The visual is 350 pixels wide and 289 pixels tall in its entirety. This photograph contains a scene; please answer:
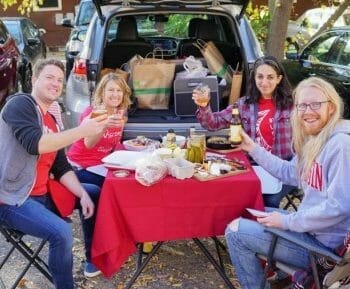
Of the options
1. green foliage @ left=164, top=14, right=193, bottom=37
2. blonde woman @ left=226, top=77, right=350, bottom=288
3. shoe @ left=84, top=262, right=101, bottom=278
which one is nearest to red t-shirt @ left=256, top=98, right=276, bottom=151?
blonde woman @ left=226, top=77, right=350, bottom=288

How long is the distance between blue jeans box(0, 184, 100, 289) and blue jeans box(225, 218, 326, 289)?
0.84 metres

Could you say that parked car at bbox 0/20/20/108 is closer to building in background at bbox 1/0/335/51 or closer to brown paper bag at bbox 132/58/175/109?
brown paper bag at bbox 132/58/175/109

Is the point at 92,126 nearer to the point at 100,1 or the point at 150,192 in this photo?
the point at 150,192

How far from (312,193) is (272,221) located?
236 mm

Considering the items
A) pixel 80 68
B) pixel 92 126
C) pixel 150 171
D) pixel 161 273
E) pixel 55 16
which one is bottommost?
pixel 161 273

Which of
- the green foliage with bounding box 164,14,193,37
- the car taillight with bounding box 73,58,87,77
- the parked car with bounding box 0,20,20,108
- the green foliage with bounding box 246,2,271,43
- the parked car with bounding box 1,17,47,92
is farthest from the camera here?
the green foliage with bounding box 246,2,271,43

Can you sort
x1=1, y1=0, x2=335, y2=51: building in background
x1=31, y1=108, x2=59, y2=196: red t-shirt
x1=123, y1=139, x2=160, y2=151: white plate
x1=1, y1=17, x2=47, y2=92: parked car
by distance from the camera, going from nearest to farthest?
x1=31, y1=108, x2=59, y2=196: red t-shirt < x1=123, y1=139, x2=160, y2=151: white plate < x1=1, y1=17, x2=47, y2=92: parked car < x1=1, y1=0, x2=335, y2=51: building in background

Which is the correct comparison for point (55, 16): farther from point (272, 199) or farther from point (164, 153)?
point (164, 153)

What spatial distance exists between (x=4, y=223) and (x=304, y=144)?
5.27 feet

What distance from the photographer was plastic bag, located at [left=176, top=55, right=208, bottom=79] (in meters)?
4.46

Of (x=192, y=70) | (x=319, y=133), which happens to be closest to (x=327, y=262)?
(x=319, y=133)

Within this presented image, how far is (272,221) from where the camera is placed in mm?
2564

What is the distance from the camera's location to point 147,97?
452 cm

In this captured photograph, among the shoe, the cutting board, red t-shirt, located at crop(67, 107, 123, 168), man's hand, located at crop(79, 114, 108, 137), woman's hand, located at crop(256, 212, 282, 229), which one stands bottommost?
the shoe
